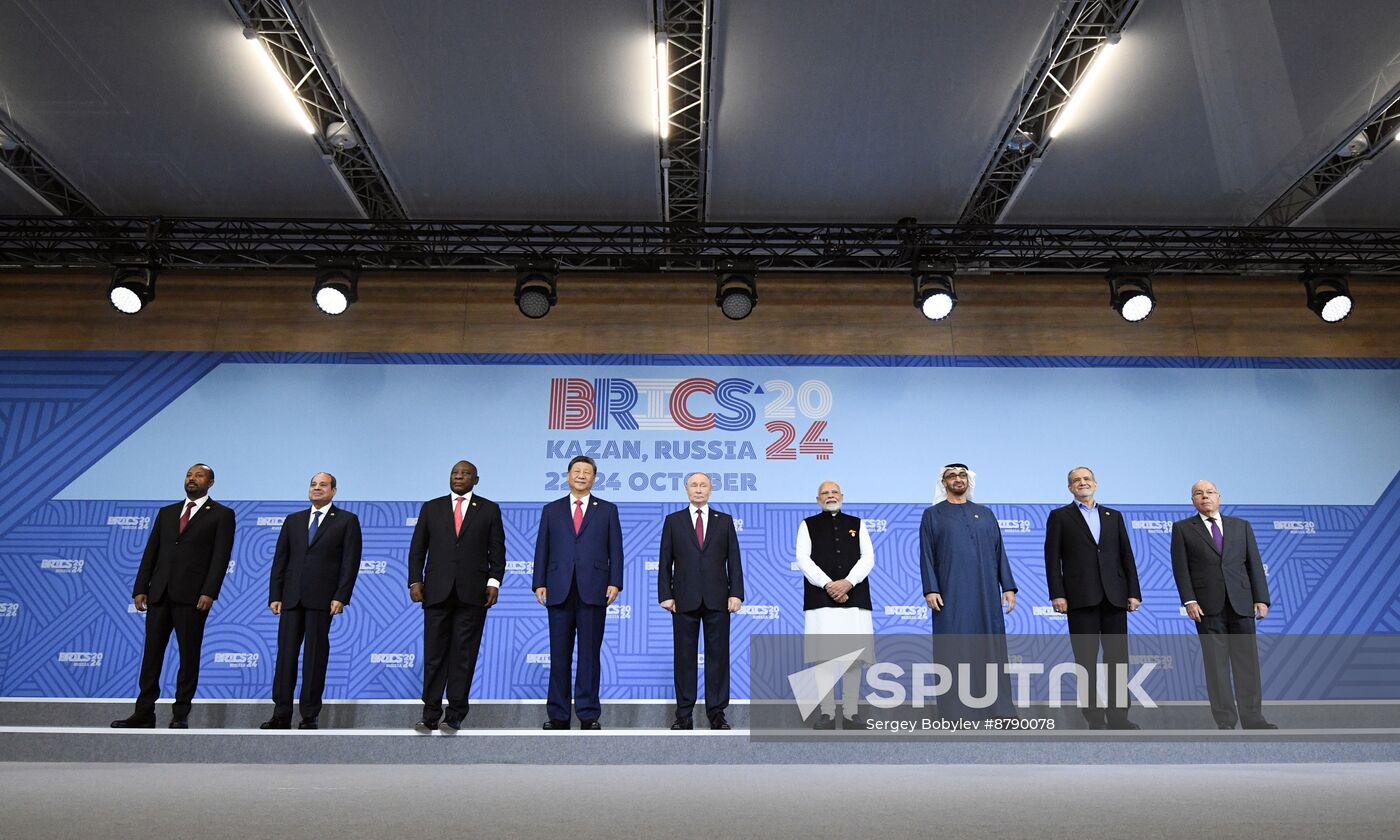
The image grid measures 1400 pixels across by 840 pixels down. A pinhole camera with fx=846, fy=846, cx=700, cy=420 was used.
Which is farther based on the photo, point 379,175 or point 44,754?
point 379,175

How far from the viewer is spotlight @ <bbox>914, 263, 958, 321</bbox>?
6574mm

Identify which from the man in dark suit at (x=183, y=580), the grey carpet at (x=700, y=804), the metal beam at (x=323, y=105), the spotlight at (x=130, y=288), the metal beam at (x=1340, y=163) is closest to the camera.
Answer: the grey carpet at (x=700, y=804)

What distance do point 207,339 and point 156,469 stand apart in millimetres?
1198

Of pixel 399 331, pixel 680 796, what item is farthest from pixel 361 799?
pixel 399 331

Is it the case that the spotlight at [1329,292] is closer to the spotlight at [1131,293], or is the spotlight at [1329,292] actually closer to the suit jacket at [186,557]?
the spotlight at [1131,293]

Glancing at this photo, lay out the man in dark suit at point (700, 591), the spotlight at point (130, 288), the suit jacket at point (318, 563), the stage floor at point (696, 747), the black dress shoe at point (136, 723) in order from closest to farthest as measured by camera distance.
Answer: the stage floor at point (696, 747), the black dress shoe at point (136, 723), the man in dark suit at point (700, 591), the suit jacket at point (318, 563), the spotlight at point (130, 288)

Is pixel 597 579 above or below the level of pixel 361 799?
above

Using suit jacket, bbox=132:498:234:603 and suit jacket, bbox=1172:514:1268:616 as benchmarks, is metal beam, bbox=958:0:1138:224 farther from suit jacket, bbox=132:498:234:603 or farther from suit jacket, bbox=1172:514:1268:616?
suit jacket, bbox=132:498:234:603

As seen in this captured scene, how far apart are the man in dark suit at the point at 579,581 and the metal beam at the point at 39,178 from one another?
463cm

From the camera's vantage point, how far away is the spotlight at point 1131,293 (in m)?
6.70

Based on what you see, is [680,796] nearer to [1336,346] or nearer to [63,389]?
[63,389]

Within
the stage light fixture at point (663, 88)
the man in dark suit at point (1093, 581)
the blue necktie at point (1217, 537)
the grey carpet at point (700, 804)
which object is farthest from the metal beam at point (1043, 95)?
the grey carpet at point (700, 804)

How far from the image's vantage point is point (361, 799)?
1927 mm

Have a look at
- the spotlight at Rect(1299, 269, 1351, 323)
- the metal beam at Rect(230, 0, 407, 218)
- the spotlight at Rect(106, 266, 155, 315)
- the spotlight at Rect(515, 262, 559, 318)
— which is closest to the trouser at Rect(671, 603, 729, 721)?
the spotlight at Rect(515, 262, 559, 318)
